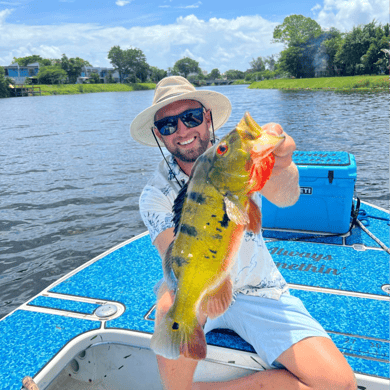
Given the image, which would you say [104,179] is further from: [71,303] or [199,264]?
[199,264]

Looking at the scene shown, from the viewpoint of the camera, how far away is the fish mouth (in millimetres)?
1557

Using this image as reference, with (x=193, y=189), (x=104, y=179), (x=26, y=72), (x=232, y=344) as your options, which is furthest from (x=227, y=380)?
(x=26, y=72)

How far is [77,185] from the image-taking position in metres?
11.5

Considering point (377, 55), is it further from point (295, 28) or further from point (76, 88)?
point (76, 88)

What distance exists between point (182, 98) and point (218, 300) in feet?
5.01

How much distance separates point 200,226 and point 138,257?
2.69 metres

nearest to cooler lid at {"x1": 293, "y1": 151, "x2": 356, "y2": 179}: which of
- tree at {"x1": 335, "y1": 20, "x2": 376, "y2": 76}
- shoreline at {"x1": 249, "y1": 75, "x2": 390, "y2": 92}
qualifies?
shoreline at {"x1": 249, "y1": 75, "x2": 390, "y2": 92}

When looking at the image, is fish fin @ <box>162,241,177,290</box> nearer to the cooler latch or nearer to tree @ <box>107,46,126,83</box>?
the cooler latch

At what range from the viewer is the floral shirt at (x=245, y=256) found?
2.40 metres

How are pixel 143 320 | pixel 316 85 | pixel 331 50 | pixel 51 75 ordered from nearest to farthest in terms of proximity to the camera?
pixel 143 320
pixel 316 85
pixel 331 50
pixel 51 75

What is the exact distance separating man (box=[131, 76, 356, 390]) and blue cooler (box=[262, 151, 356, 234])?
177 cm

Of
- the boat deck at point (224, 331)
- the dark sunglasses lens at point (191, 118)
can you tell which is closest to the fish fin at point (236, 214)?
the dark sunglasses lens at point (191, 118)

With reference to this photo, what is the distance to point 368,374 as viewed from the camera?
2256 millimetres

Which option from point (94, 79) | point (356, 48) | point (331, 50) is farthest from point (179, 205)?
point (94, 79)
